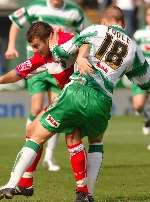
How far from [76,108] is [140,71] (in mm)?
804

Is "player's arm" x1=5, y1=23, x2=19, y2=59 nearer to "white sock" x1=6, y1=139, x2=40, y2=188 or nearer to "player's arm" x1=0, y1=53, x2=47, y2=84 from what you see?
"player's arm" x1=0, y1=53, x2=47, y2=84

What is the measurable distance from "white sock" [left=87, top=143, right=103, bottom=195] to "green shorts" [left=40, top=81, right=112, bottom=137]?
43 cm

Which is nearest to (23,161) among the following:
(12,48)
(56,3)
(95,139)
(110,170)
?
(95,139)

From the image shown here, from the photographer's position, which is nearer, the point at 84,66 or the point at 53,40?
the point at 84,66

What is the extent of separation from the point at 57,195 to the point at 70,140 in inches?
37.3

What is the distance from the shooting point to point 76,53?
28.3 ft

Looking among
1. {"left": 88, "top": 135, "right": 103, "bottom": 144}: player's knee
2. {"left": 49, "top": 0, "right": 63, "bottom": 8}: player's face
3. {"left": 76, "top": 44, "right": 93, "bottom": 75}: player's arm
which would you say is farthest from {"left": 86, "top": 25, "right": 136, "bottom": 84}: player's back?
{"left": 49, "top": 0, "right": 63, "bottom": 8}: player's face

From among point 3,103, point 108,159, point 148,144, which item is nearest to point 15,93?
point 3,103

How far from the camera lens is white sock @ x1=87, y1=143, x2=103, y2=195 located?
29.4 feet

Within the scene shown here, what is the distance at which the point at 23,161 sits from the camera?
8.56 metres

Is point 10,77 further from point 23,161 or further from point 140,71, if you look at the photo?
point 140,71

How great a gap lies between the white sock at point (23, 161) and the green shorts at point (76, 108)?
23cm

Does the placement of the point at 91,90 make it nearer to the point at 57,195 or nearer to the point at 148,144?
the point at 57,195

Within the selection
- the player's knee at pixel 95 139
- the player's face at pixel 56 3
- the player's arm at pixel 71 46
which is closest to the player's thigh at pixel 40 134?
the player's knee at pixel 95 139
